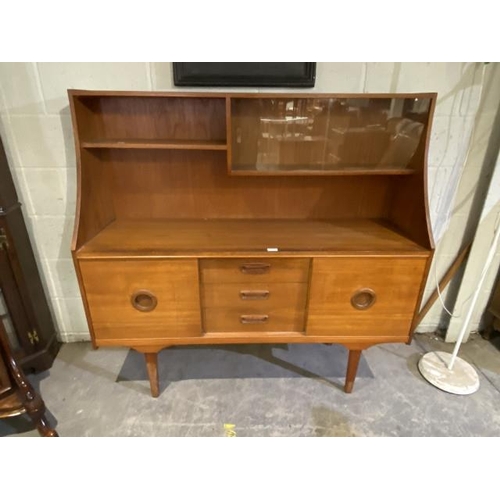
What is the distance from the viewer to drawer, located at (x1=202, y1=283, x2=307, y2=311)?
131 cm

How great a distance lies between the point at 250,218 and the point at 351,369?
0.86 meters

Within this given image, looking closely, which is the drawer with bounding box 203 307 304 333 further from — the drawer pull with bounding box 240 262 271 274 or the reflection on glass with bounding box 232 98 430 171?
the reflection on glass with bounding box 232 98 430 171

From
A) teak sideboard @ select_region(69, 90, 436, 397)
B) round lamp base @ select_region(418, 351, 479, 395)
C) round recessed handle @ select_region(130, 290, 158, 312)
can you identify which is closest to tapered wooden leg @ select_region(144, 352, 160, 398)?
teak sideboard @ select_region(69, 90, 436, 397)

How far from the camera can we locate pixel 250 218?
1577mm

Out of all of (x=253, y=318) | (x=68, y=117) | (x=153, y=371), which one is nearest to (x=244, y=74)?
(x=68, y=117)

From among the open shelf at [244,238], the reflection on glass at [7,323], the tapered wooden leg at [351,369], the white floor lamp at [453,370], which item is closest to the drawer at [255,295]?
the open shelf at [244,238]

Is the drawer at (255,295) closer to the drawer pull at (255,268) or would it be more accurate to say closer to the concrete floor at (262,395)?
the drawer pull at (255,268)

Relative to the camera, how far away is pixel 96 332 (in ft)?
4.43

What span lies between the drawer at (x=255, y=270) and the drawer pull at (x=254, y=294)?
0.15 feet

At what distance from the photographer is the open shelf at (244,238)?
1.25 m

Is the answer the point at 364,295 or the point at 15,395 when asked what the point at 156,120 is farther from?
the point at 15,395

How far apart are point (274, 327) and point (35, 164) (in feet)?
4.40

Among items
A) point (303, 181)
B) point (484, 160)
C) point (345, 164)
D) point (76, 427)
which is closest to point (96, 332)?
point (76, 427)

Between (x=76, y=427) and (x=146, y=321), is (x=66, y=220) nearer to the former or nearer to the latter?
(x=146, y=321)
